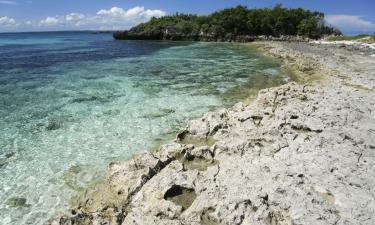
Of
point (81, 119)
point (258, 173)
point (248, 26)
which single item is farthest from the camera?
point (248, 26)

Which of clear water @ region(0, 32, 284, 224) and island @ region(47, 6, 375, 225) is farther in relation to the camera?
clear water @ region(0, 32, 284, 224)

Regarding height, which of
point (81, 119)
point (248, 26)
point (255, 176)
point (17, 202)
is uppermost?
point (248, 26)

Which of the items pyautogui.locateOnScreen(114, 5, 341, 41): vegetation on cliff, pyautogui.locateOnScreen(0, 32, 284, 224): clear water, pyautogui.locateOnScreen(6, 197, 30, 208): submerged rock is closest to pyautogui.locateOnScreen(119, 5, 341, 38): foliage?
pyautogui.locateOnScreen(114, 5, 341, 41): vegetation on cliff

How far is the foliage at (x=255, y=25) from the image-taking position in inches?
4104

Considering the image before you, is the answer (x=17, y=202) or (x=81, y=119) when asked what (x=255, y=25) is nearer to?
(x=81, y=119)

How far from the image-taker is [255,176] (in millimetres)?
8586

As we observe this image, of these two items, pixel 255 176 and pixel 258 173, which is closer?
pixel 255 176

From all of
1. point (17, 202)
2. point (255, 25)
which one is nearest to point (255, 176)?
point (17, 202)

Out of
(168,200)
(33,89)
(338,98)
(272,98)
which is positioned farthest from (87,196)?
(33,89)

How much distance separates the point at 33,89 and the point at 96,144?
47.8ft

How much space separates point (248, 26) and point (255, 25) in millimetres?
3157

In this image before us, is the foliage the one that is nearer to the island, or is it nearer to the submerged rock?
the island

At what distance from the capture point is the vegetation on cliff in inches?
4082

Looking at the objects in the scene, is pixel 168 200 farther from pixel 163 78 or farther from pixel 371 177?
pixel 163 78
